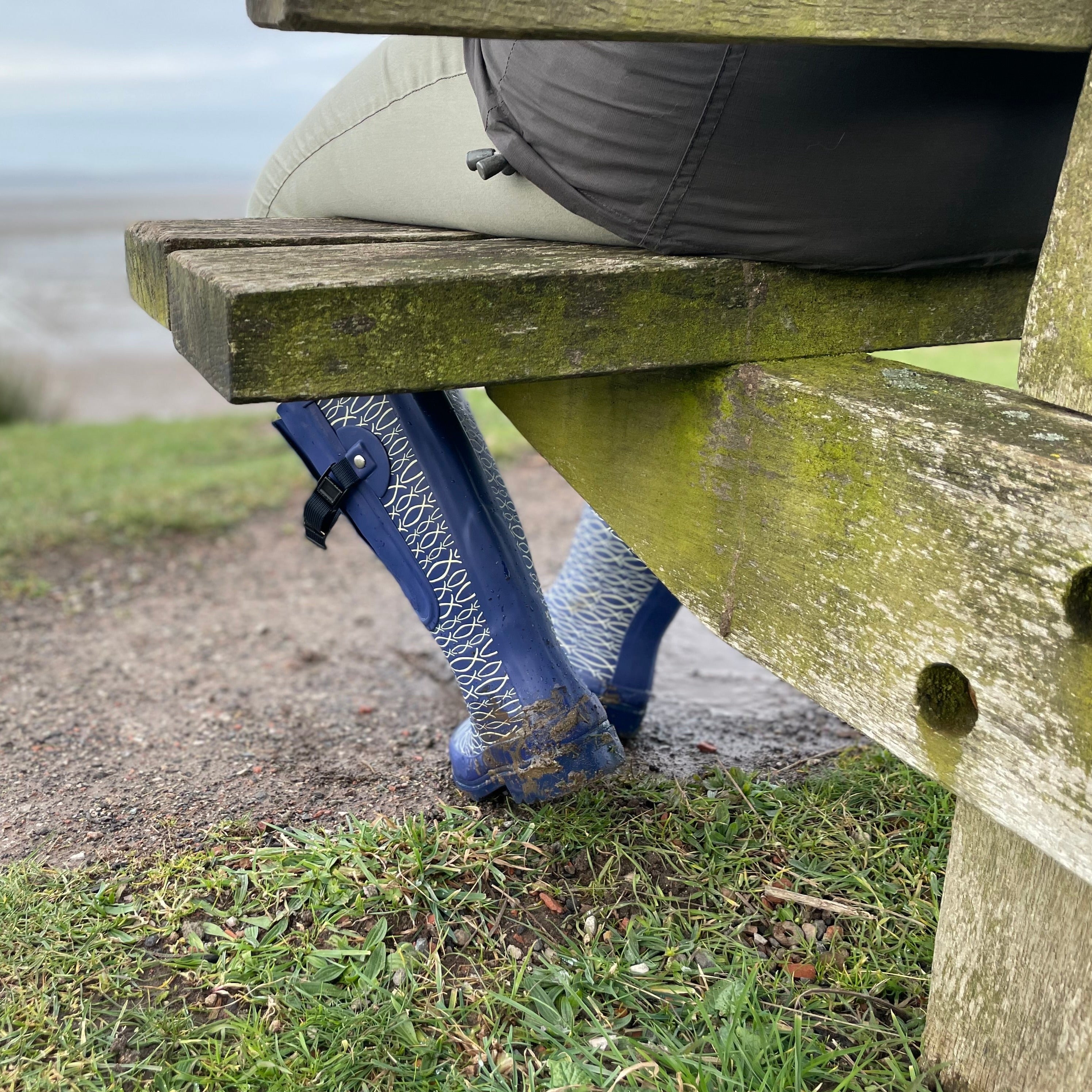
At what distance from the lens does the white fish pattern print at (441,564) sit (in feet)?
5.58

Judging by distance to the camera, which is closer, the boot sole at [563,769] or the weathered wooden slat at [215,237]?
the weathered wooden slat at [215,237]

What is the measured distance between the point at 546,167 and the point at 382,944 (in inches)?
40.6

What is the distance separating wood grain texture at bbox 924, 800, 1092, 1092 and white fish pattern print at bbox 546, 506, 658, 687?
1044 millimetres

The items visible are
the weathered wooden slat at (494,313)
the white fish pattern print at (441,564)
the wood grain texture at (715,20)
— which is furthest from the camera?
the white fish pattern print at (441,564)

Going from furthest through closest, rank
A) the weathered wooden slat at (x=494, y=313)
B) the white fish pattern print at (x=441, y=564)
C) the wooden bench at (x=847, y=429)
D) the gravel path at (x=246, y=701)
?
the gravel path at (x=246, y=701) < the white fish pattern print at (x=441, y=564) < the weathered wooden slat at (x=494, y=313) < the wooden bench at (x=847, y=429)

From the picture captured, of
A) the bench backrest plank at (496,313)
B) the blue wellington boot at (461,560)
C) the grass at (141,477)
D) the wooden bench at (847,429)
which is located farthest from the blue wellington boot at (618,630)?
the grass at (141,477)

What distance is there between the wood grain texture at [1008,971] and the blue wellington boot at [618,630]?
3.36 feet

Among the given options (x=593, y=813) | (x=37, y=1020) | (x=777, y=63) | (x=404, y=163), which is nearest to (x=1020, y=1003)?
(x=593, y=813)

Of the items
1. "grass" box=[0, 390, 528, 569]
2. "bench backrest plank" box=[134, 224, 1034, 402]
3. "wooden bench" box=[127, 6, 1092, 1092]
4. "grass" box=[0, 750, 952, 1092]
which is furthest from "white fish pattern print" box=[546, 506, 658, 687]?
"grass" box=[0, 390, 528, 569]

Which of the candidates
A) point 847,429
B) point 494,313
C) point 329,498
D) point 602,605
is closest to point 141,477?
point 602,605

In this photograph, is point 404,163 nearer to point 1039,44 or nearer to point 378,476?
point 378,476

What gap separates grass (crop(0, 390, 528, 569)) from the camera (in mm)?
3934

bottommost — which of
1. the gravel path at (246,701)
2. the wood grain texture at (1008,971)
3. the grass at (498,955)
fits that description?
the gravel path at (246,701)

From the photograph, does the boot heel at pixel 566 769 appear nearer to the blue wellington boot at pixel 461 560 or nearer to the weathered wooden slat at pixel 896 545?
the blue wellington boot at pixel 461 560
